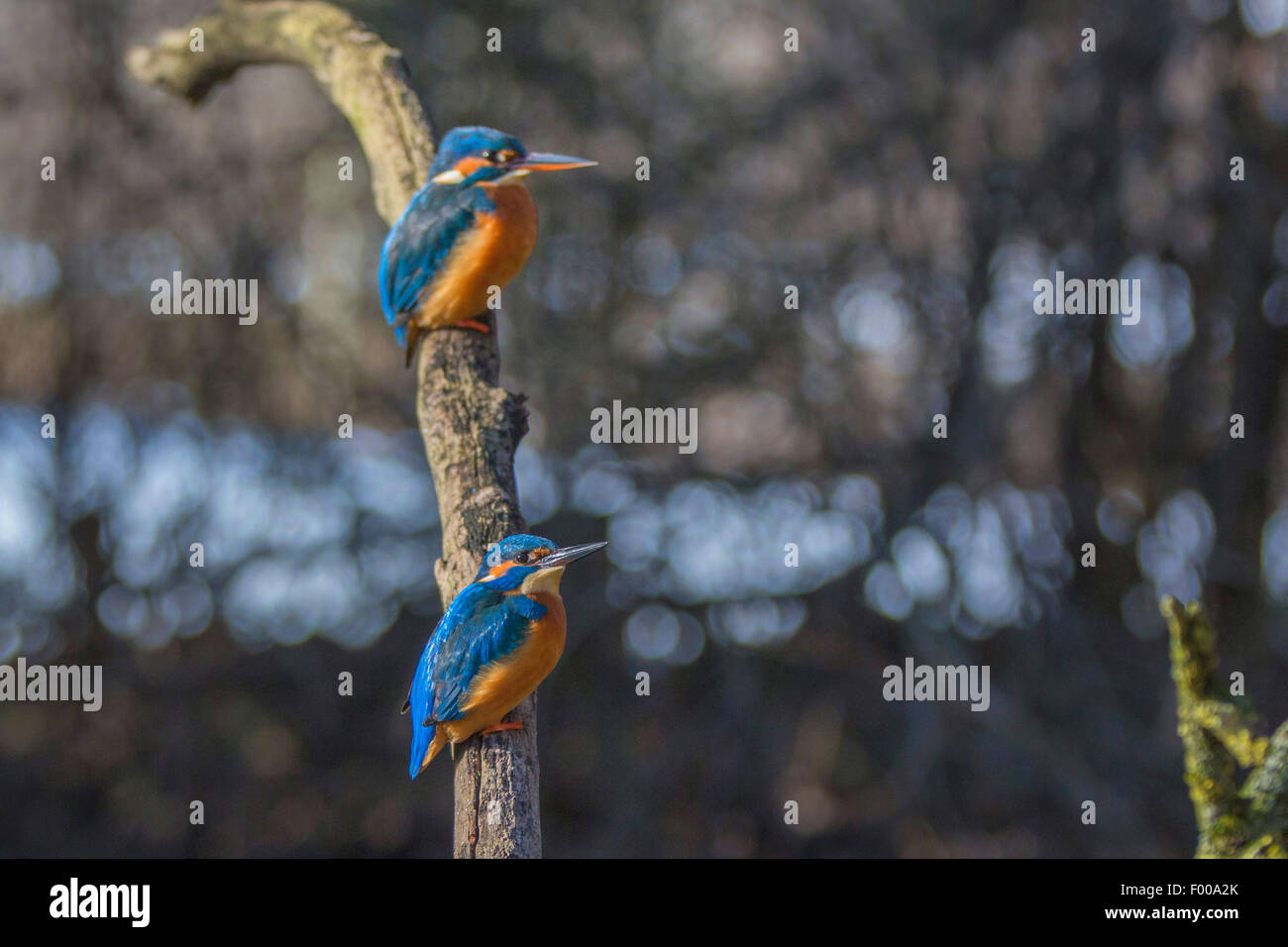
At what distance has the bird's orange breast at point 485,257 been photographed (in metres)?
1.49

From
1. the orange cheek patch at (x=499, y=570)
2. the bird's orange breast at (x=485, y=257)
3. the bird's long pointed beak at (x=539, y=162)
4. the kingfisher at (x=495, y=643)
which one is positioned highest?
the bird's long pointed beak at (x=539, y=162)

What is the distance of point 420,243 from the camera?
4.94 ft

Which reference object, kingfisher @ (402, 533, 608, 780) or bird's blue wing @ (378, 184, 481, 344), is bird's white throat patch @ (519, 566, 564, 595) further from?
bird's blue wing @ (378, 184, 481, 344)

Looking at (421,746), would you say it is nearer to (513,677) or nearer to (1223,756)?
(513,677)

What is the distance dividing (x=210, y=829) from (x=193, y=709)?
0.53m

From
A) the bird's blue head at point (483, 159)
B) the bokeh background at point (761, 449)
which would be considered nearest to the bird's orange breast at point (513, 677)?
the bird's blue head at point (483, 159)

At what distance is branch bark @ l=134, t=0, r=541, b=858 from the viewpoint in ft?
3.63

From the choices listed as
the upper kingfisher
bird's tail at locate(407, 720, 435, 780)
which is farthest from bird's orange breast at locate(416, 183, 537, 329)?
bird's tail at locate(407, 720, 435, 780)

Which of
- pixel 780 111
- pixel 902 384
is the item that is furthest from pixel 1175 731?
pixel 780 111

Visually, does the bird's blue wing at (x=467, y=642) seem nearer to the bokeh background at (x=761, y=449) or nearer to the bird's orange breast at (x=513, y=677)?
the bird's orange breast at (x=513, y=677)

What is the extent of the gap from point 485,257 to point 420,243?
0.10m

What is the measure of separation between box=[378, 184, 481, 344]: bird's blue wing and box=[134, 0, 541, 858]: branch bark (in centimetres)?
8

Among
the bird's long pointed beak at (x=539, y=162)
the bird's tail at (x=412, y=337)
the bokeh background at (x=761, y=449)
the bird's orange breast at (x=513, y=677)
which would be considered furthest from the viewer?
the bokeh background at (x=761, y=449)

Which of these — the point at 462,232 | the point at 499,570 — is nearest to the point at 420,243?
the point at 462,232
